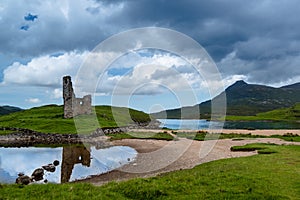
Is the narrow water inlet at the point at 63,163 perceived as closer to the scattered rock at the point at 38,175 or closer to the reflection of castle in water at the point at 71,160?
the reflection of castle in water at the point at 71,160

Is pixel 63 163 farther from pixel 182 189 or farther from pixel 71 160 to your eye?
pixel 182 189

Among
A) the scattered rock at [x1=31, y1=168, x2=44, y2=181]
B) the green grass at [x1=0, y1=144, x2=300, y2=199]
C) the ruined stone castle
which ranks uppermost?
the ruined stone castle

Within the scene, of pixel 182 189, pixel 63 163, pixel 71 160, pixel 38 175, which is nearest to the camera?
pixel 182 189

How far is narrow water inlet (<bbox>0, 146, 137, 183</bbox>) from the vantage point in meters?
29.5

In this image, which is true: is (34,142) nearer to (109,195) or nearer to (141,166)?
(141,166)

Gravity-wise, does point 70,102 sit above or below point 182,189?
above

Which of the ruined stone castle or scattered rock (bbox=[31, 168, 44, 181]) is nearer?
scattered rock (bbox=[31, 168, 44, 181])

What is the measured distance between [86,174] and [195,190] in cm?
1738

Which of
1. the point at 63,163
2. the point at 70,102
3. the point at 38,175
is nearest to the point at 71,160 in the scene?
the point at 63,163

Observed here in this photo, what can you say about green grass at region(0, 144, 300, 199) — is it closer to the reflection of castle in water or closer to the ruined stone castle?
the reflection of castle in water

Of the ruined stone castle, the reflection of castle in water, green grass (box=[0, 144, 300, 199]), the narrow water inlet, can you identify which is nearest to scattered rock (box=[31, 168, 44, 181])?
the narrow water inlet

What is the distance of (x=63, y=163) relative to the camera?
120 feet

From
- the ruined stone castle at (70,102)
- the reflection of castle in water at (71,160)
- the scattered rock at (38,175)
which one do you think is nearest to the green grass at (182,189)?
the reflection of castle in water at (71,160)

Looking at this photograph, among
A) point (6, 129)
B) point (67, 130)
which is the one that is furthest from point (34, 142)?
point (6, 129)
